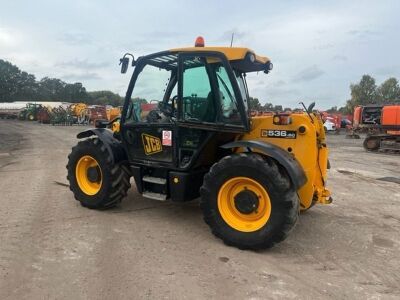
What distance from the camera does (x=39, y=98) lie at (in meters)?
97.2

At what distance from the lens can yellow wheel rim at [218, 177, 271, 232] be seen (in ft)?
17.3

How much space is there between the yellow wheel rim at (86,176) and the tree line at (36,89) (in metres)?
75.8

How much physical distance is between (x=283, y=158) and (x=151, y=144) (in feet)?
6.87

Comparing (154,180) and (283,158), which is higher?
(283,158)

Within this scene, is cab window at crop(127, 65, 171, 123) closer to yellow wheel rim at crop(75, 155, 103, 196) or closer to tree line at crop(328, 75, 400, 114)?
yellow wheel rim at crop(75, 155, 103, 196)

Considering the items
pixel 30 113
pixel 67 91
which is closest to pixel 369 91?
pixel 30 113

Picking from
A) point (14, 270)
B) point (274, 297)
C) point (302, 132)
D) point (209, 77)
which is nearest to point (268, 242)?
point (274, 297)

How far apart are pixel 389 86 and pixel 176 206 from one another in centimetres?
7482

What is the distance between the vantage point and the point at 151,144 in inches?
253

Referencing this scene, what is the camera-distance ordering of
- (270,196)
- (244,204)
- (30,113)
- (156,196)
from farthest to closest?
(30,113) < (156,196) < (244,204) < (270,196)

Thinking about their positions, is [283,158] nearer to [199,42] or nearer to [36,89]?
[199,42]

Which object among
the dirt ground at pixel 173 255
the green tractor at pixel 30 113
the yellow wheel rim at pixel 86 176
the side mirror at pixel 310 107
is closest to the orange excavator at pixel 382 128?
the dirt ground at pixel 173 255

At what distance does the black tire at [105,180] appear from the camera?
6648 millimetres

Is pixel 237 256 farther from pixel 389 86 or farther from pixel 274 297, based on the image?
pixel 389 86
